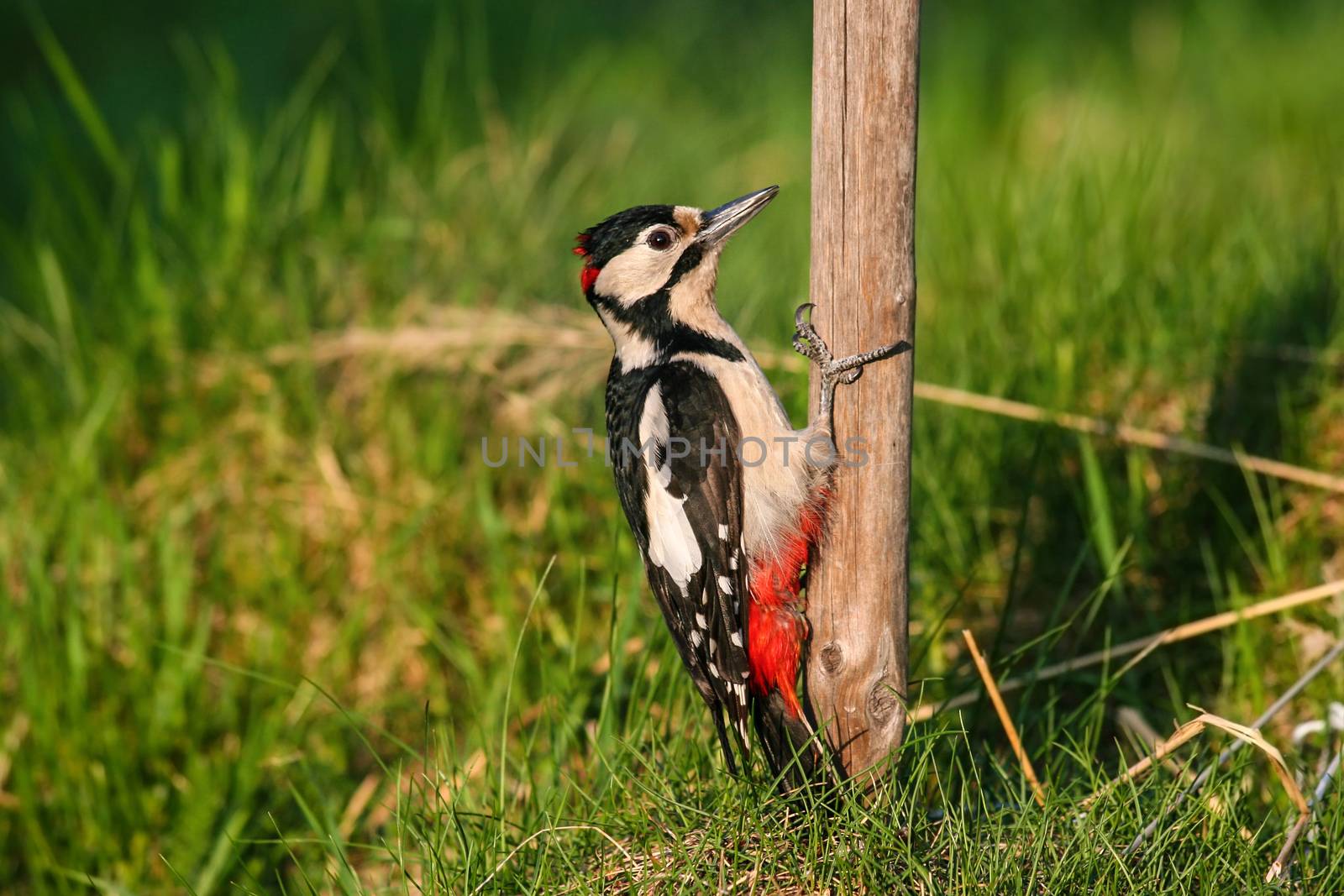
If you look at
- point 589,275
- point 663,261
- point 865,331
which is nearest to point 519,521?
point 589,275

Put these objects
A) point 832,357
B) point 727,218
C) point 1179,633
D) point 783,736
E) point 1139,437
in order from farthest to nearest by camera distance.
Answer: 1. point 1139,437
2. point 1179,633
3. point 727,218
4. point 783,736
5. point 832,357

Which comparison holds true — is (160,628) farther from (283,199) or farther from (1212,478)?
(1212,478)

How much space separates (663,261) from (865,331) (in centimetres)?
61

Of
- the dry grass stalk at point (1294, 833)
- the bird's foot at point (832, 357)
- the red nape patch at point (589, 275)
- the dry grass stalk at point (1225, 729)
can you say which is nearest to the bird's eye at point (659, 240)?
the red nape patch at point (589, 275)

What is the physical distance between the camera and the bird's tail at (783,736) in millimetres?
2324

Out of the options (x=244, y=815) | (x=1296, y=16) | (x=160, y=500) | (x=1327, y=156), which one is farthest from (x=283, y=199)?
(x=1296, y=16)

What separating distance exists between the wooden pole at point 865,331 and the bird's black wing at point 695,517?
0.19 meters

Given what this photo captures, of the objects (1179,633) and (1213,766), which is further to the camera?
(1179,633)

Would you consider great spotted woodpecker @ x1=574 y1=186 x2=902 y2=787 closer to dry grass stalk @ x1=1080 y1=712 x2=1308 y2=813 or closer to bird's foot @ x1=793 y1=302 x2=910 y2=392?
bird's foot @ x1=793 y1=302 x2=910 y2=392

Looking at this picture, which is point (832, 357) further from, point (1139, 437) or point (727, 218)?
point (1139, 437)

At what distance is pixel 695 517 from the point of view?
247 cm

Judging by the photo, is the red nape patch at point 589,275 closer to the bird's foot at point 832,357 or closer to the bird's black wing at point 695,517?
the bird's black wing at point 695,517

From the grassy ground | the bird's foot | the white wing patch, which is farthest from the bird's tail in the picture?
the bird's foot

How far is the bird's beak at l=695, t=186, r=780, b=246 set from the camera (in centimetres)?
253
